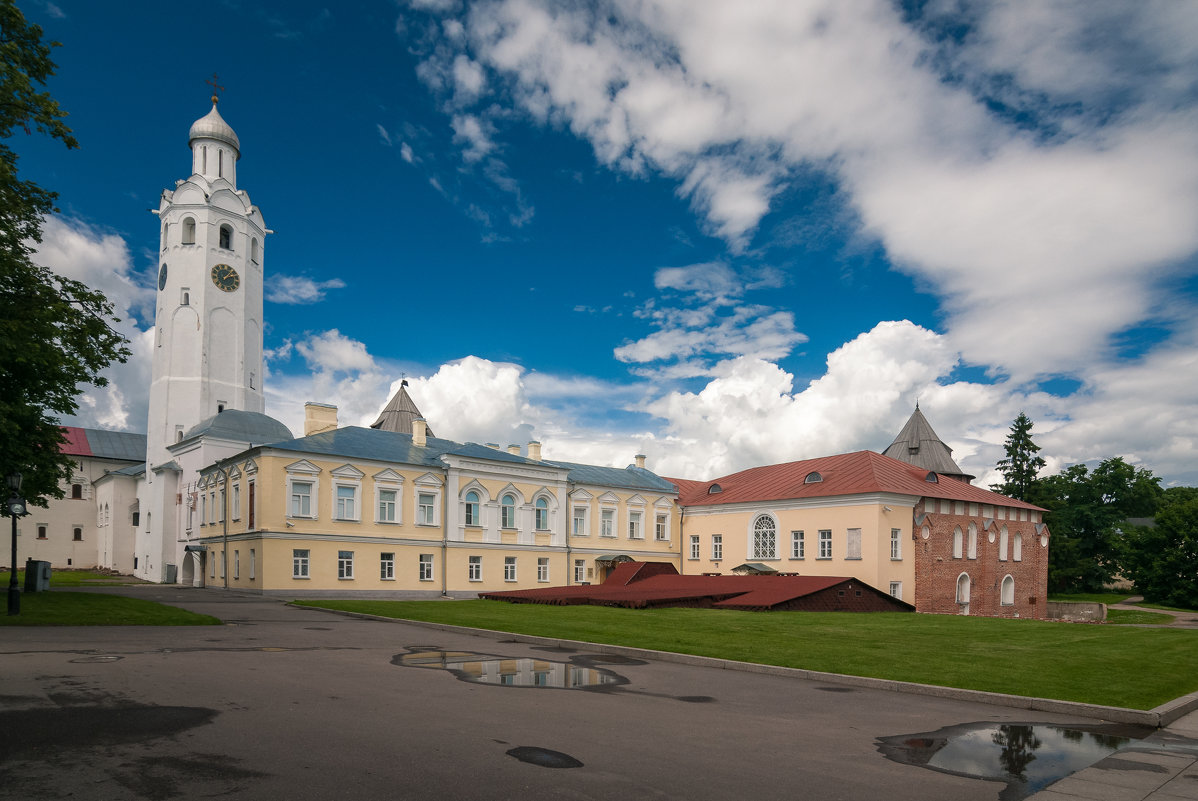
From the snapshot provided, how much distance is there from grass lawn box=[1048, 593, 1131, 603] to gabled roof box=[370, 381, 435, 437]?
A: 182 feet

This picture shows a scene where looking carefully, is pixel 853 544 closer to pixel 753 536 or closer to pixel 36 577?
pixel 753 536

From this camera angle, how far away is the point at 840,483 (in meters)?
44.3

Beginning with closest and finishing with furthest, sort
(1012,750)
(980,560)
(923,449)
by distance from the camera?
1. (1012,750)
2. (980,560)
3. (923,449)

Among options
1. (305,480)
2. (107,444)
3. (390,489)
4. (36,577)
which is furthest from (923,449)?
(107,444)

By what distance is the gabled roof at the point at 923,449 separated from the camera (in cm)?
6638

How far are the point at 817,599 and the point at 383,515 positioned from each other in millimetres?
23086

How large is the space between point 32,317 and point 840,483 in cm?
3753

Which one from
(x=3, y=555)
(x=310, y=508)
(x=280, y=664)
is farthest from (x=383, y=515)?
(x=3, y=555)

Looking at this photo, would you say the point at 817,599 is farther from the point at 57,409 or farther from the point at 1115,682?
the point at 57,409

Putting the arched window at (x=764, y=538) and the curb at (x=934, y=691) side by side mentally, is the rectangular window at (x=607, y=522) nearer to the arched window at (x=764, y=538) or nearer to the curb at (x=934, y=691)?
the arched window at (x=764, y=538)

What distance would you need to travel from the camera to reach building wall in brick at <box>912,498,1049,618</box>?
42969mm

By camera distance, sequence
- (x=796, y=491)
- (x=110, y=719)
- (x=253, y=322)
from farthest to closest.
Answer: (x=253, y=322), (x=796, y=491), (x=110, y=719)

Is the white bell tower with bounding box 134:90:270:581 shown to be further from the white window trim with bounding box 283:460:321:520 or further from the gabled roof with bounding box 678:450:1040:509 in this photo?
the gabled roof with bounding box 678:450:1040:509

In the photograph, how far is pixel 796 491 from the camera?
46.4 metres
